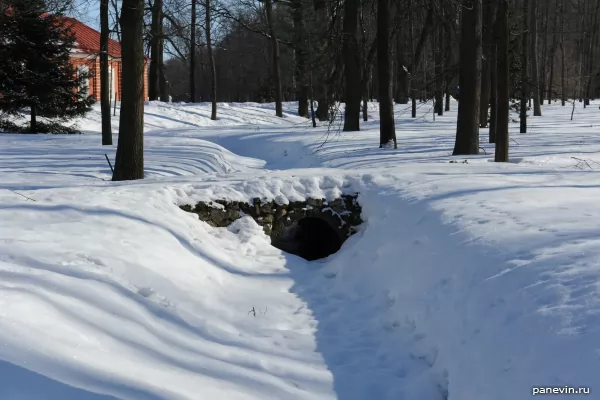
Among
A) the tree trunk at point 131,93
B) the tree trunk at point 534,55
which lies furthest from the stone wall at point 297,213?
the tree trunk at point 534,55

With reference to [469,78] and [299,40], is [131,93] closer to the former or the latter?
[469,78]

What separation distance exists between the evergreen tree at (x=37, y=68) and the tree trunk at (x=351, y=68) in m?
9.90

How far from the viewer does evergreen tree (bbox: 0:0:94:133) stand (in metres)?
21.8

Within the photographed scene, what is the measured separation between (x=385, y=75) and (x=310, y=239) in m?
8.35

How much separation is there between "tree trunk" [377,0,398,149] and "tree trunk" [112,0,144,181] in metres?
7.93

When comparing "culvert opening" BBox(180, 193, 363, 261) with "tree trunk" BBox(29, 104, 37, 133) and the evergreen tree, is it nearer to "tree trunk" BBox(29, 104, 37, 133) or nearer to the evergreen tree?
the evergreen tree

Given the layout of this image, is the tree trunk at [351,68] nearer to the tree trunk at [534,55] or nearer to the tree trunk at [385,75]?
the tree trunk at [385,75]

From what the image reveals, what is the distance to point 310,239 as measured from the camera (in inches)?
409

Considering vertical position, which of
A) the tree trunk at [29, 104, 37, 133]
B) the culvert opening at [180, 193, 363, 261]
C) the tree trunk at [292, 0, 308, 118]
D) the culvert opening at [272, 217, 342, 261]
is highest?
the tree trunk at [292, 0, 308, 118]

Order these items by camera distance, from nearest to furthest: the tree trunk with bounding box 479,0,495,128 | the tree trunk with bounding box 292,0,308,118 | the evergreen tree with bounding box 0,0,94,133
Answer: the tree trunk with bounding box 479,0,495,128 → the evergreen tree with bounding box 0,0,94,133 → the tree trunk with bounding box 292,0,308,118

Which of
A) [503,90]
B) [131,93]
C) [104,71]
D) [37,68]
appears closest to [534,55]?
[503,90]

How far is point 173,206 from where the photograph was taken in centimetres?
832

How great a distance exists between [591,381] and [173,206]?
616 cm

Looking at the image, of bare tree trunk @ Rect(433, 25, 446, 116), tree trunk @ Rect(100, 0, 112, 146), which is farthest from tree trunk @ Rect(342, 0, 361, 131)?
tree trunk @ Rect(100, 0, 112, 146)
